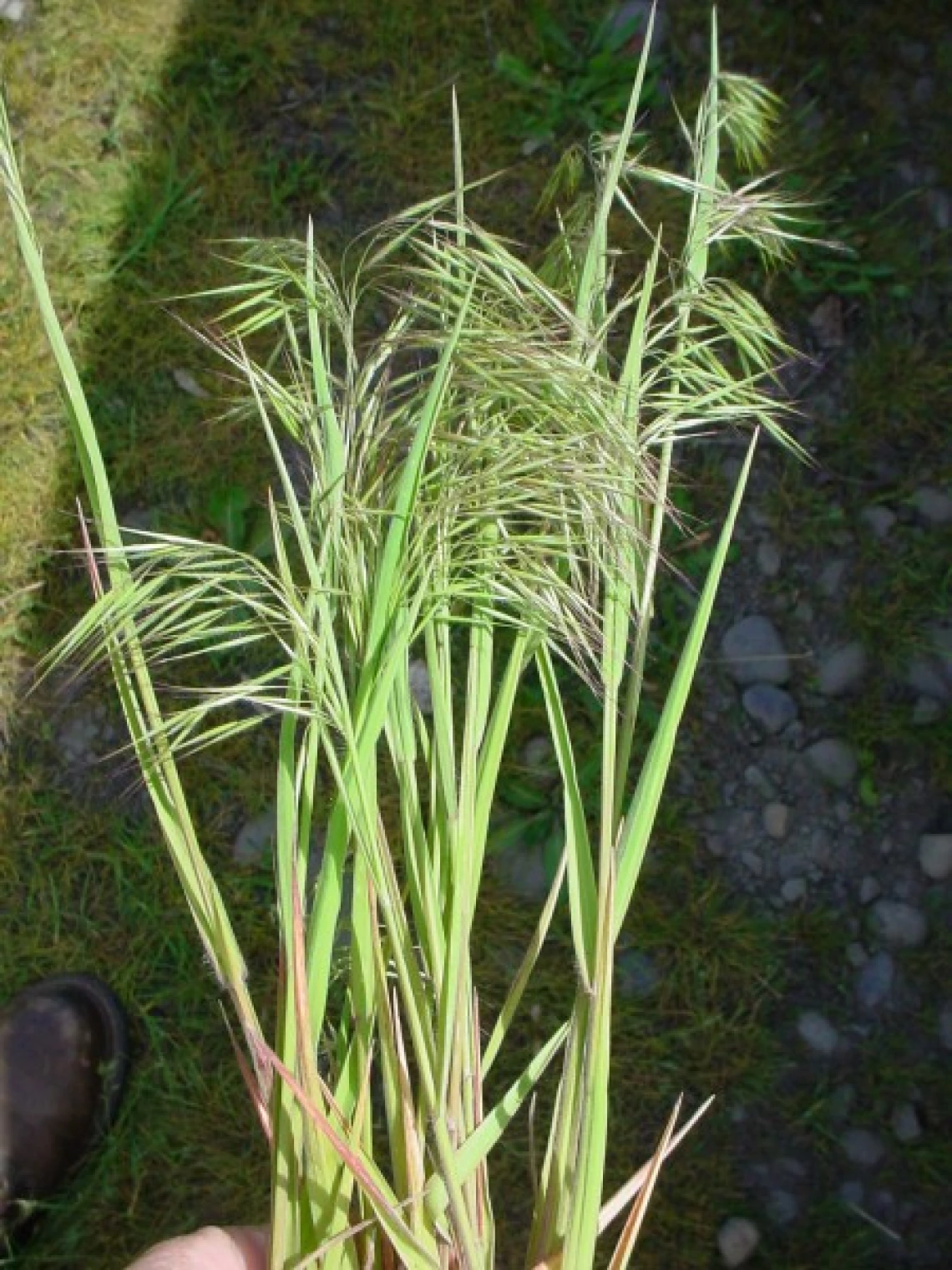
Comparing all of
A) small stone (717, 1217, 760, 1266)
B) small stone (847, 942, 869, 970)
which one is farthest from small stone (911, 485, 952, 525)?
small stone (717, 1217, 760, 1266)

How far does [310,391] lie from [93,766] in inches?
38.0

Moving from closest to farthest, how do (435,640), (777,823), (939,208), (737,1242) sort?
(435,640)
(737,1242)
(777,823)
(939,208)

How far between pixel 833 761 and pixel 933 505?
1.28ft

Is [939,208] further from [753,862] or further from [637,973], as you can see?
[637,973]

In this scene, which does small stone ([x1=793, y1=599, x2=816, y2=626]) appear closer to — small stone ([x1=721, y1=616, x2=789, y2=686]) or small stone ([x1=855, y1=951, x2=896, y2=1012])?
small stone ([x1=721, y1=616, x2=789, y2=686])

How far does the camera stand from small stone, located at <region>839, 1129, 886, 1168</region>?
169 centimetres

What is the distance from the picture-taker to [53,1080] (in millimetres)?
1756

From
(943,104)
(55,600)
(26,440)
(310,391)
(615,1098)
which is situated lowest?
(615,1098)

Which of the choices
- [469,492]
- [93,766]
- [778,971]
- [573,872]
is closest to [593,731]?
[778,971]

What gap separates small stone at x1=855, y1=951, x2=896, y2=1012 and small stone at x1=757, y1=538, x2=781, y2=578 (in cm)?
53

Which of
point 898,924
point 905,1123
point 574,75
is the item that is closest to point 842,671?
point 898,924

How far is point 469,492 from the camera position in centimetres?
84

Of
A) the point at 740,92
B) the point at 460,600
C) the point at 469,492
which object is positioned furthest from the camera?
the point at 740,92

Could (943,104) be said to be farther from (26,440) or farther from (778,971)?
(26,440)
